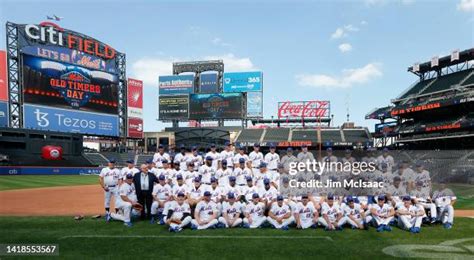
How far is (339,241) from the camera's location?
24.6ft

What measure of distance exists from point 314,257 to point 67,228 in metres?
6.38

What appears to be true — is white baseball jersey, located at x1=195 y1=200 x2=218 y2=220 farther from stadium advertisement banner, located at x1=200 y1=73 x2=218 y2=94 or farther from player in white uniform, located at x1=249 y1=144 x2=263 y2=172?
stadium advertisement banner, located at x1=200 y1=73 x2=218 y2=94

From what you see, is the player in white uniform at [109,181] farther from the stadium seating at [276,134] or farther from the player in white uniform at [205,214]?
the stadium seating at [276,134]

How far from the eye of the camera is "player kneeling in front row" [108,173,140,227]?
906 cm

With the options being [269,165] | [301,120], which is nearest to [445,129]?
[301,120]

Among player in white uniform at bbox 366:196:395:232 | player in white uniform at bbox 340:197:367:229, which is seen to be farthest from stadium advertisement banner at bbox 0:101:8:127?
player in white uniform at bbox 366:196:395:232

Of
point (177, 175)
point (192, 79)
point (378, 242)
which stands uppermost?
point (192, 79)

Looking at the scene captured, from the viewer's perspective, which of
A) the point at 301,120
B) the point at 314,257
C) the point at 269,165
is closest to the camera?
the point at 314,257

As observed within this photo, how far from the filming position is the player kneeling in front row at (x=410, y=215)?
8523mm

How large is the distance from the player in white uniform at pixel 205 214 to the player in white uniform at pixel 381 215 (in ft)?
13.5

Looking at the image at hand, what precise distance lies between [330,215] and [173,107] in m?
44.3

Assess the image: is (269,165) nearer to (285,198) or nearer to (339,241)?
Answer: (285,198)

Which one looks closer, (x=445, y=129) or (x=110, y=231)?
(x=110, y=231)

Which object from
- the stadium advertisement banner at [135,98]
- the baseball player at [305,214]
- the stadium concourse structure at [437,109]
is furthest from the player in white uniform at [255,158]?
the stadium advertisement banner at [135,98]
